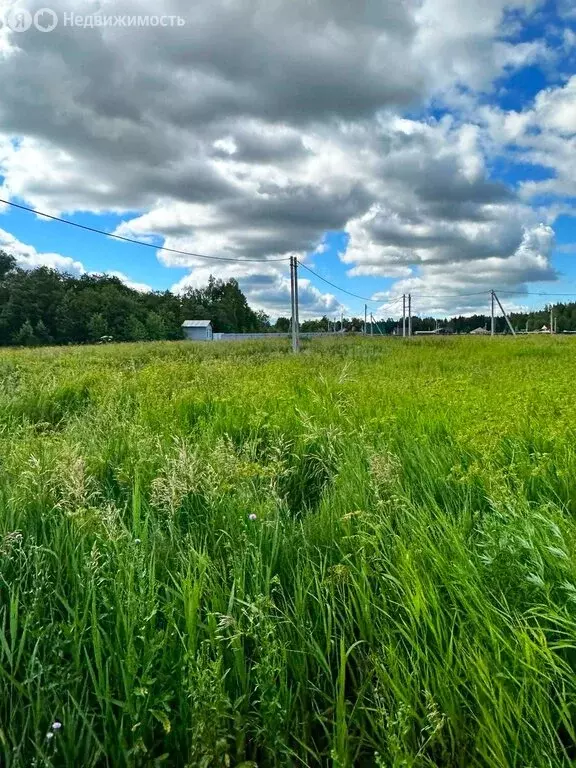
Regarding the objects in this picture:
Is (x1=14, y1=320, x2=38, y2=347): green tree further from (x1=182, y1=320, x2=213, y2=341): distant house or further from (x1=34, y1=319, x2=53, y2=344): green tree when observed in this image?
(x1=182, y1=320, x2=213, y2=341): distant house

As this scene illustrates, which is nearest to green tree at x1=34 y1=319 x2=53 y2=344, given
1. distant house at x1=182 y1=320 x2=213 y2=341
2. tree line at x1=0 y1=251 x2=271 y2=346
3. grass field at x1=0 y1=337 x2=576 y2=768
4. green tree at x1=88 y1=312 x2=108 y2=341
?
tree line at x1=0 y1=251 x2=271 y2=346

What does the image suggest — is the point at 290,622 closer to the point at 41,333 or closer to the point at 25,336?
the point at 25,336

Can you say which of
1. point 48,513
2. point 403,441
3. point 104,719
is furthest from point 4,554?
point 403,441

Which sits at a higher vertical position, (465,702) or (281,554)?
(281,554)

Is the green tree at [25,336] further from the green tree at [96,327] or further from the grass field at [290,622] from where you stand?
the grass field at [290,622]

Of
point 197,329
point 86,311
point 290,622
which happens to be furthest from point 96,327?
point 290,622

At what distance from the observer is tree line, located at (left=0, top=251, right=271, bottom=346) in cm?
6350

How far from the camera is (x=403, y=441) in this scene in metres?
3.68

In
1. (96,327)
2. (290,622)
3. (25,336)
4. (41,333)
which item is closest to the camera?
(290,622)

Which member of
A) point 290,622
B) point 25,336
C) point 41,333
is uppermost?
point 41,333

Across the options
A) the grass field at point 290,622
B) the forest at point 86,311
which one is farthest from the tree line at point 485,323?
the grass field at point 290,622

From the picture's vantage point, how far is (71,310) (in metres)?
68.4

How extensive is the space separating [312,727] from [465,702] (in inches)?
19.9

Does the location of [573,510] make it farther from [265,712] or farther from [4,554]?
[4,554]
